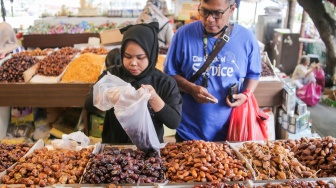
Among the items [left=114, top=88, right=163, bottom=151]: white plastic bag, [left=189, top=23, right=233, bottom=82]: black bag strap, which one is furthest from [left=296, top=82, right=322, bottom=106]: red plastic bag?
Result: [left=114, top=88, right=163, bottom=151]: white plastic bag

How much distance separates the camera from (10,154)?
1871 mm

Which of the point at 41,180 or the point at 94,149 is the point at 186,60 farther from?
the point at 41,180

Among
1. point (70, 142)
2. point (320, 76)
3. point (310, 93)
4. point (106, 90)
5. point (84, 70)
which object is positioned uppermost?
point (106, 90)

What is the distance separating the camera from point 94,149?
6.16ft

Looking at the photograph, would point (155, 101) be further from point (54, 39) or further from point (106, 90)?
point (54, 39)

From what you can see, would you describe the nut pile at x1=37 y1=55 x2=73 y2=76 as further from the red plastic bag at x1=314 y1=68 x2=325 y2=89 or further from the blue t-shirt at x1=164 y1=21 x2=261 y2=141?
the red plastic bag at x1=314 y1=68 x2=325 y2=89

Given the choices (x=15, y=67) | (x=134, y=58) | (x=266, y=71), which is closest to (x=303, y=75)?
(x=266, y=71)

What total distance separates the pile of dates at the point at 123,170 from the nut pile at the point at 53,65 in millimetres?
2361

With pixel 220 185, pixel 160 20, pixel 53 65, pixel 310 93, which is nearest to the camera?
pixel 220 185

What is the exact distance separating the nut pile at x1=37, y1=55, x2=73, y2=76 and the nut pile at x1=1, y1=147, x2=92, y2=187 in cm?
215

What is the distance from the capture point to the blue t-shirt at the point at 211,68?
2252 millimetres

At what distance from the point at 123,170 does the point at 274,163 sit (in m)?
0.79

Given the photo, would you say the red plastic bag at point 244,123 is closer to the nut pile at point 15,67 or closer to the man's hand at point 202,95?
the man's hand at point 202,95

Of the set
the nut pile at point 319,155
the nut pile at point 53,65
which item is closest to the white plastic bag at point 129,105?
the nut pile at point 319,155
